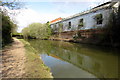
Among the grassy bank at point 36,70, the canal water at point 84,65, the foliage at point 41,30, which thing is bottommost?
the canal water at point 84,65

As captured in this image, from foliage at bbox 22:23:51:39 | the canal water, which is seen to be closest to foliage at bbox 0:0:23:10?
the canal water

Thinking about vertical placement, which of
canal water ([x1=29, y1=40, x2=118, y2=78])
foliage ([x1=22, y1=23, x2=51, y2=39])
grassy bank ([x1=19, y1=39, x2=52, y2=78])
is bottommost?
canal water ([x1=29, y1=40, x2=118, y2=78])

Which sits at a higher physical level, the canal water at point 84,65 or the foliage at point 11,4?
the foliage at point 11,4

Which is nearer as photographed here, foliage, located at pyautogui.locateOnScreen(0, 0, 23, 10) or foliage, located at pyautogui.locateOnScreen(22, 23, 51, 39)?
foliage, located at pyautogui.locateOnScreen(0, 0, 23, 10)

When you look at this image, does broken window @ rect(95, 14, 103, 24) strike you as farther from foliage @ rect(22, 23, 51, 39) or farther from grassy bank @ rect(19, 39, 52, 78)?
foliage @ rect(22, 23, 51, 39)

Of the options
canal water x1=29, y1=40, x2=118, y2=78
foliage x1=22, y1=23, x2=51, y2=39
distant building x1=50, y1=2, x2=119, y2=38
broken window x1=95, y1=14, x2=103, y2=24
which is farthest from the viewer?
foliage x1=22, y1=23, x2=51, y2=39

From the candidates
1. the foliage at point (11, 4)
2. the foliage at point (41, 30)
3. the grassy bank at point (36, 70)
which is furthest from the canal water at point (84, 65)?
the foliage at point (41, 30)

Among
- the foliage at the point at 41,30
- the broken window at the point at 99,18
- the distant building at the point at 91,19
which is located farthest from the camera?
the foliage at the point at 41,30

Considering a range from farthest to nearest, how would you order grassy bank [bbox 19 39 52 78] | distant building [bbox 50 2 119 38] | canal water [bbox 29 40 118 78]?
distant building [bbox 50 2 119 38], canal water [bbox 29 40 118 78], grassy bank [bbox 19 39 52 78]

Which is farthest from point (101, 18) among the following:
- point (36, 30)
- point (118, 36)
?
point (36, 30)

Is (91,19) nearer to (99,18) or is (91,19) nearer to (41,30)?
(99,18)

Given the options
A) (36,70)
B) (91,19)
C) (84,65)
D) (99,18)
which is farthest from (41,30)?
(36,70)

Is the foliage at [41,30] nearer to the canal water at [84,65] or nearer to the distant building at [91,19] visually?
the distant building at [91,19]

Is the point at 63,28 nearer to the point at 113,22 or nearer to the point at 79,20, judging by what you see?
the point at 79,20
